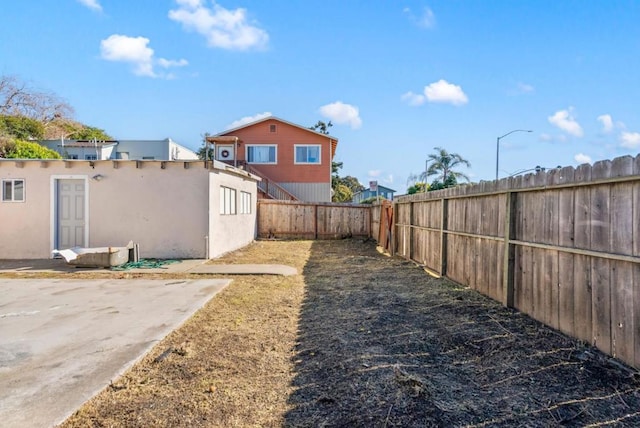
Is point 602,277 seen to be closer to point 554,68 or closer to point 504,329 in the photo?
point 504,329

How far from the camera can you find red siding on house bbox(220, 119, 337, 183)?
23062mm

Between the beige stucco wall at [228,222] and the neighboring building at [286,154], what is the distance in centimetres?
604

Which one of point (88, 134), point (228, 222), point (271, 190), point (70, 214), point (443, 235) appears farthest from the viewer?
point (88, 134)

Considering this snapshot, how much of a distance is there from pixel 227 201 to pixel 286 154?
10694 mm

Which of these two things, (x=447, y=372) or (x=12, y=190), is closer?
(x=447, y=372)

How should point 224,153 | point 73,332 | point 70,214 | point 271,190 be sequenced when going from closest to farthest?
point 73,332 → point 70,214 → point 271,190 → point 224,153

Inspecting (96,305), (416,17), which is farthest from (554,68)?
(96,305)

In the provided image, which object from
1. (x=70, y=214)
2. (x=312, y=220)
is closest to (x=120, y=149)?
(x=312, y=220)

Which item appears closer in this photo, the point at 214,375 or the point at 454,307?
the point at 214,375

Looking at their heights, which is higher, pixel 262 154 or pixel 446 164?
pixel 446 164

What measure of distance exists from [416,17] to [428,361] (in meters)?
10.4

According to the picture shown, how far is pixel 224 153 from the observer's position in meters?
22.7

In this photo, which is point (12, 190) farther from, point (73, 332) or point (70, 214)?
point (73, 332)

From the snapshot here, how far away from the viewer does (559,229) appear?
163 inches
